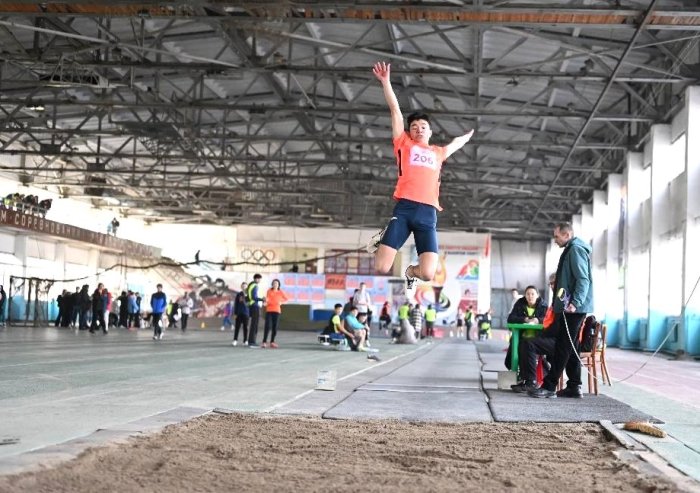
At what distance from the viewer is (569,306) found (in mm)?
8750

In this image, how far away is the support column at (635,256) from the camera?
3105cm

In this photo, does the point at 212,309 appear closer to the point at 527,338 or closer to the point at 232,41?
the point at 232,41

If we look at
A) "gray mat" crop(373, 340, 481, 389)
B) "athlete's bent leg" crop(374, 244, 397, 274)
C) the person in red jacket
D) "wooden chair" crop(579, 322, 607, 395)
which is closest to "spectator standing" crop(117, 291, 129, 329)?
the person in red jacket

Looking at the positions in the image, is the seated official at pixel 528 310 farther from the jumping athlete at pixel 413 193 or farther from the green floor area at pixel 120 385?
the jumping athlete at pixel 413 193

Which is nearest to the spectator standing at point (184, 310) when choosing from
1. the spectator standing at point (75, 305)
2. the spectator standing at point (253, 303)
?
the spectator standing at point (75, 305)

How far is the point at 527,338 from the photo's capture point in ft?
31.5

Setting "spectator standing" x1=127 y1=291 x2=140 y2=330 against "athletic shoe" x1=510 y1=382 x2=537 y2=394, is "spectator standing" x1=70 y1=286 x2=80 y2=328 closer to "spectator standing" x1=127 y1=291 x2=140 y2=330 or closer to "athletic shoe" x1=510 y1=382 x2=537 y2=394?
"spectator standing" x1=127 y1=291 x2=140 y2=330

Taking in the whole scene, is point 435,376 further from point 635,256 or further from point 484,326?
point 484,326

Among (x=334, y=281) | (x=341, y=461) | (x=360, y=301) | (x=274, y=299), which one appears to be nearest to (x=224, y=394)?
(x=341, y=461)

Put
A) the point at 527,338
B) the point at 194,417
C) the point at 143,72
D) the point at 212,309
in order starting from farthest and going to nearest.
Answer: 1. the point at 212,309
2. the point at 143,72
3. the point at 527,338
4. the point at 194,417

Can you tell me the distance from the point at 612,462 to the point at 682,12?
13.7m

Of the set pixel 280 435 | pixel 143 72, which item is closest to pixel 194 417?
pixel 280 435

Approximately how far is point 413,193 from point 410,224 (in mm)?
267

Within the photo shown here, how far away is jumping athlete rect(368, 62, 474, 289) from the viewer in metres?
7.22
